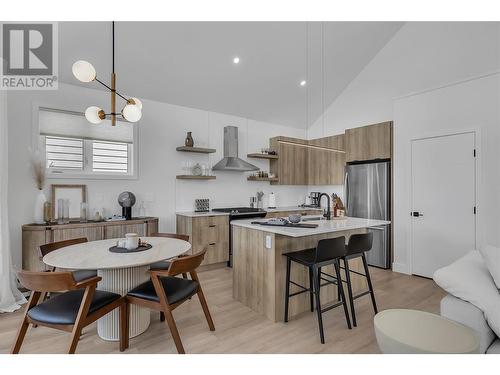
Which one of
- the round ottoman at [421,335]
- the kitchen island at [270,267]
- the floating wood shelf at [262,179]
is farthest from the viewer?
the floating wood shelf at [262,179]

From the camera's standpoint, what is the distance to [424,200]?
157 inches

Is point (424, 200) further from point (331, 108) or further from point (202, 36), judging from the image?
point (202, 36)

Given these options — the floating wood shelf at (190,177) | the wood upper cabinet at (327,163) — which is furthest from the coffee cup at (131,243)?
the wood upper cabinet at (327,163)

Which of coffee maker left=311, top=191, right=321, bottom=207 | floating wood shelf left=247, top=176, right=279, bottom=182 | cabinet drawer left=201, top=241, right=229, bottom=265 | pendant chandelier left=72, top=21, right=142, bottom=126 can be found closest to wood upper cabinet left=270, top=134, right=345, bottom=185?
floating wood shelf left=247, top=176, right=279, bottom=182

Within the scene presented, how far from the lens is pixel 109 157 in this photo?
4117 millimetres

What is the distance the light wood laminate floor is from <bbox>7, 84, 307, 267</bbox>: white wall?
162 cm

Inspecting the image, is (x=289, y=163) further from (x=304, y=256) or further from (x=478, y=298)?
(x=478, y=298)

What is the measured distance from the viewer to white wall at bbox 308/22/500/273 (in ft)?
11.2

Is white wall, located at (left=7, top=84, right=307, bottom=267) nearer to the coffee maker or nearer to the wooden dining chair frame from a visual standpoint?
the coffee maker

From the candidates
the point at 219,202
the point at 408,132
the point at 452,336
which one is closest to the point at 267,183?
the point at 219,202

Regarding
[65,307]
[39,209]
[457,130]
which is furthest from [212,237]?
[457,130]

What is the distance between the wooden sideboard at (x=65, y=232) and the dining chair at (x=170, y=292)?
1517 mm

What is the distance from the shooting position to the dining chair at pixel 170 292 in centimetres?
200

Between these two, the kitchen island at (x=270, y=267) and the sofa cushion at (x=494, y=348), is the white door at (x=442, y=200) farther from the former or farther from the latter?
the sofa cushion at (x=494, y=348)
